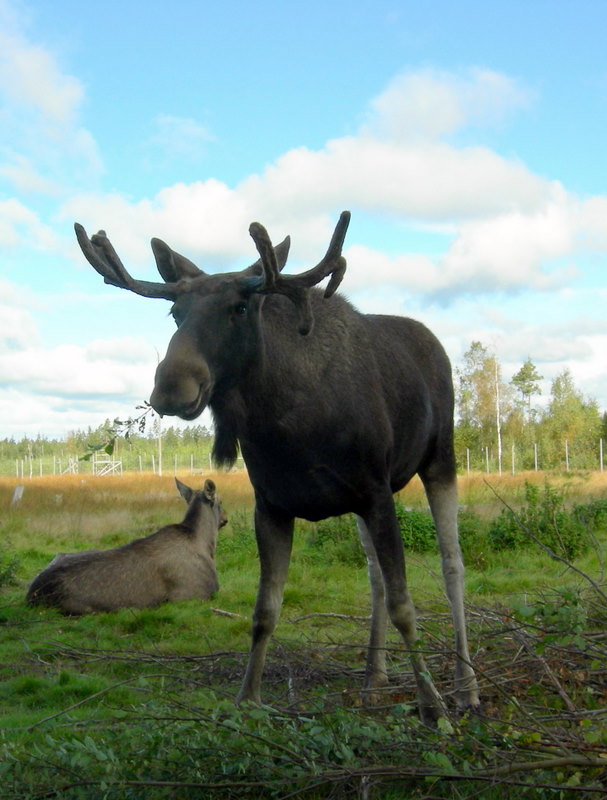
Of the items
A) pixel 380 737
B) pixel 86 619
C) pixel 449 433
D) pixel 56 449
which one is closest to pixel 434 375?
pixel 449 433

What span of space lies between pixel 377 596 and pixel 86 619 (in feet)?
11.4

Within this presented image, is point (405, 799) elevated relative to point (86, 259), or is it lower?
lower

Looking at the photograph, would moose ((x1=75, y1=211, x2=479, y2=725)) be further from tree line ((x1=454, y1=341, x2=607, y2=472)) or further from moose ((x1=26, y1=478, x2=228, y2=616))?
tree line ((x1=454, y1=341, x2=607, y2=472))

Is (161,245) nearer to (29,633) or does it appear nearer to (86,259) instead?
(86,259)

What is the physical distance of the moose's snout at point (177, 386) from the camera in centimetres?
407

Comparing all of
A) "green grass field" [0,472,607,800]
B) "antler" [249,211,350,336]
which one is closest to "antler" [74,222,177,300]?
"antler" [249,211,350,336]

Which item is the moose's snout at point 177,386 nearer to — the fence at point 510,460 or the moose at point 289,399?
the moose at point 289,399

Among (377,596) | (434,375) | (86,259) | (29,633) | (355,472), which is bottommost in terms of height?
(29,633)

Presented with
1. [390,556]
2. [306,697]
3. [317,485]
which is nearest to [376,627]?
[306,697]

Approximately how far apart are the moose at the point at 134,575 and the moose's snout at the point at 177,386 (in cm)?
476

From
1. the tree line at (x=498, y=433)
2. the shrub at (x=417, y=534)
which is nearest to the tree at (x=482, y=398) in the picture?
the tree line at (x=498, y=433)

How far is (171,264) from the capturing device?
16.2 feet

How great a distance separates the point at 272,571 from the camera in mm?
5352

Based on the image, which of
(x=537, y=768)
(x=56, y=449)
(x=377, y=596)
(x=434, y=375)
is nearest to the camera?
(x=537, y=768)
